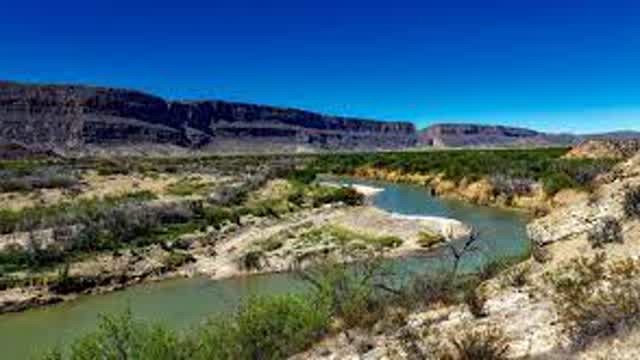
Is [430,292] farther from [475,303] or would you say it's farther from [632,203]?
[632,203]

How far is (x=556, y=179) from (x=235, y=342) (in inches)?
1728

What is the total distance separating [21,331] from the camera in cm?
2966

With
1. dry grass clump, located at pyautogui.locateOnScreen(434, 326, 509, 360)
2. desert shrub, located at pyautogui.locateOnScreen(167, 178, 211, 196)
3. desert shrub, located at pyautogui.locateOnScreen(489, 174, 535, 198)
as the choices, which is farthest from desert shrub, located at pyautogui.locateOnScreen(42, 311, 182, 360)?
Answer: desert shrub, located at pyautogui.locateOnScreen(167, 178, 211, 196)

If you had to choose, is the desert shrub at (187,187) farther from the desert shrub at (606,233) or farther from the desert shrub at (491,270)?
the desert shrub at (606,233)

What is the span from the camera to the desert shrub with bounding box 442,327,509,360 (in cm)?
1309

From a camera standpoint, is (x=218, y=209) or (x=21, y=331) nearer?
(x=21, y=331)

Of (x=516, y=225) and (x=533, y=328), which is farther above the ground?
(x=533, y=328)

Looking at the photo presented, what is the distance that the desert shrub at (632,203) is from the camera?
17.7m

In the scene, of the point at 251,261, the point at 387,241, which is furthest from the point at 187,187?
the point at 251,261

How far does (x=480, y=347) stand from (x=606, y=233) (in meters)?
5.34

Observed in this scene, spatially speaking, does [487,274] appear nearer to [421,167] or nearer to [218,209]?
[218,209]

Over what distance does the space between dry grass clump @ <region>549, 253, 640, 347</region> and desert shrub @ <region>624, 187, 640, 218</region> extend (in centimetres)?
146

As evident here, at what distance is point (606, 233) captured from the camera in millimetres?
17391

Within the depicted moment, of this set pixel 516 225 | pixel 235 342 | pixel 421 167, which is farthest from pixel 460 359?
pixel 421 167
